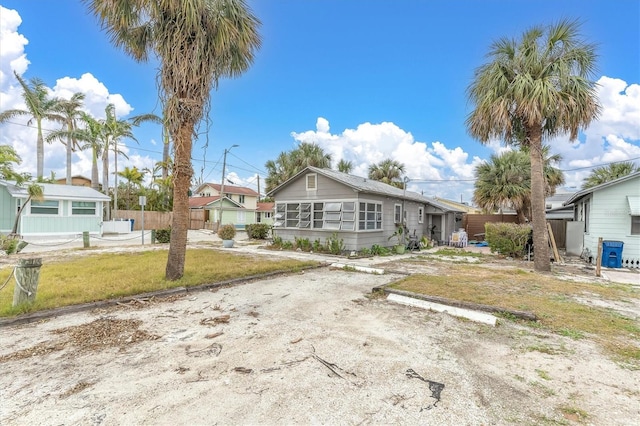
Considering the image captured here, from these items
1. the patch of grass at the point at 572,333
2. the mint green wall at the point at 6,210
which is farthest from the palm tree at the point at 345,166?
the patch of grass at the point at 572,333

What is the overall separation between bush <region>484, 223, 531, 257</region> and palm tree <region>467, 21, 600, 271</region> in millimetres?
2745

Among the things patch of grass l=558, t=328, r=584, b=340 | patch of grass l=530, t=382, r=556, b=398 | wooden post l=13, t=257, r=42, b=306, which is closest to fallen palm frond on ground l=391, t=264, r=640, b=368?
patch of grass l=558, t=328, r=584, b=340

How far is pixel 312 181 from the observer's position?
547 inches

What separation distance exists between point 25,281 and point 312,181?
10477mm

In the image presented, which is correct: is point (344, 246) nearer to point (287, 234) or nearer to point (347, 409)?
point (287, 234)

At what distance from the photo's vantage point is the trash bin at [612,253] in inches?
396

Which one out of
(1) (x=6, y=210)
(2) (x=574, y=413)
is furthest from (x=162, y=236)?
(2) (x=574, y=413)

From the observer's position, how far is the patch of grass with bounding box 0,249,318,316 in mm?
5289

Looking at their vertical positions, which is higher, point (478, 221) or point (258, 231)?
point (478, 221)

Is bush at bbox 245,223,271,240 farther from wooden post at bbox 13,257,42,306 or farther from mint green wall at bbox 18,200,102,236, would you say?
wooden post at bbox 13,257,42,306

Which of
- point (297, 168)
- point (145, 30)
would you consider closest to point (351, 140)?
point (297, 168)

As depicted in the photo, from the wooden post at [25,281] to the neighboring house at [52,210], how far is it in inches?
601

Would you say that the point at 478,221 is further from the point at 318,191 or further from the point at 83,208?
the point at 83,208

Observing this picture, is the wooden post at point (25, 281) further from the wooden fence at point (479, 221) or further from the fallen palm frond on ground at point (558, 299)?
the wooden fence at point (479, 221)
